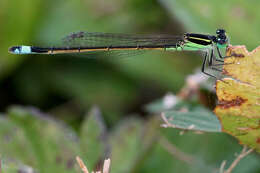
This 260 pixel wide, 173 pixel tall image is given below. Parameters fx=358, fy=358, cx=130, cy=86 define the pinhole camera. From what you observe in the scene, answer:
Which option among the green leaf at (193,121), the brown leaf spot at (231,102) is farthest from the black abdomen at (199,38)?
the brown leaf spot at (231,102)

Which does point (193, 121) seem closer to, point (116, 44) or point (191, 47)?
point (191, 47)

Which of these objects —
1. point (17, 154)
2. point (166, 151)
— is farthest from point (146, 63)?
point (17, 154)

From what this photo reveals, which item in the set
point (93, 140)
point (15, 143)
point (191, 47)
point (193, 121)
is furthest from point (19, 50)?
point (193, 121)

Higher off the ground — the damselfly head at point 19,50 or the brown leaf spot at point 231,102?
the damselfly head at point 19,50

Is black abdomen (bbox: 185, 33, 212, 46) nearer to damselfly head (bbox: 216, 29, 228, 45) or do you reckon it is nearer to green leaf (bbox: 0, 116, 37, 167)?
damselfly head (bbox: 216, 29, 228, 45)

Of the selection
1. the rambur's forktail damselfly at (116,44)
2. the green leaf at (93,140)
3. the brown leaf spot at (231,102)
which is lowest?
the green leaf at (93,140)

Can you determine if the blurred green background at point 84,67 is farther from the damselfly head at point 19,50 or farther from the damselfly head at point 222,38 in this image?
the damselfly head at point 222,38
